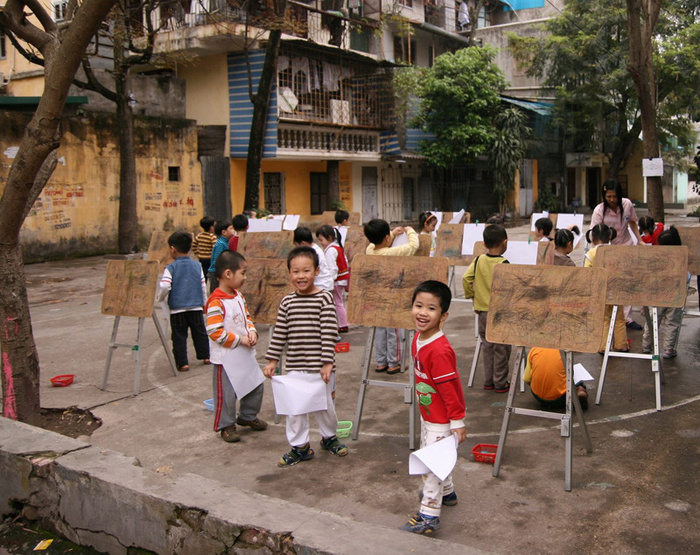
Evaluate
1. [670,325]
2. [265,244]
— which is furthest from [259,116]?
[670,325]

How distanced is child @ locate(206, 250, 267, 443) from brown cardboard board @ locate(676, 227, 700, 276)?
4.55 metres

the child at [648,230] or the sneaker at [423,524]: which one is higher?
the child at [648,230]

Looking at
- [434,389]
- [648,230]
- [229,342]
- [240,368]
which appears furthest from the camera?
[648,230]

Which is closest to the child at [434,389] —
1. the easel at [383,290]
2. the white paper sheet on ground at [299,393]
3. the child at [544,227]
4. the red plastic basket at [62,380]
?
the white paper sheet on ground at [299,393]

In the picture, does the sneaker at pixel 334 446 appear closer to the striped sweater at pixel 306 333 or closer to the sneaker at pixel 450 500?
the striped sweater at pixel 306 333

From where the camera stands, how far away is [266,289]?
5.92 meters

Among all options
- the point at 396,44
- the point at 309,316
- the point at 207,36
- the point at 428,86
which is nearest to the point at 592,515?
the point at 309,316

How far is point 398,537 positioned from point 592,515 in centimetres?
129

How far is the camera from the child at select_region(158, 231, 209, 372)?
708 cm

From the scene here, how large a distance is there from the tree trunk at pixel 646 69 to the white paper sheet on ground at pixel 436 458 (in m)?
7.94

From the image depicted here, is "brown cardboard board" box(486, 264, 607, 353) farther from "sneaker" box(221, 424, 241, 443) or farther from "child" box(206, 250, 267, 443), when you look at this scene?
"sneaker" box(221, 424, 241, 443)

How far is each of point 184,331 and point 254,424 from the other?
215 centimetres

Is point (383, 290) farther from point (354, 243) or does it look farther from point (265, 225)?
point (265, 225)

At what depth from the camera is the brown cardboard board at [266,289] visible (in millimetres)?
5875
